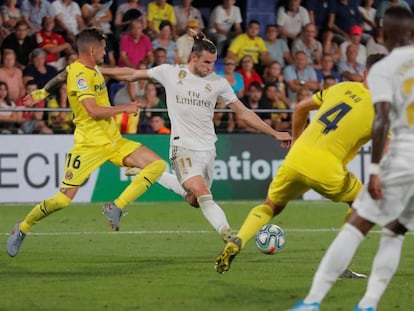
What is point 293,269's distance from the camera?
10.4 m

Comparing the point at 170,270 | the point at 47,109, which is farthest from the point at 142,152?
the point at 47,109

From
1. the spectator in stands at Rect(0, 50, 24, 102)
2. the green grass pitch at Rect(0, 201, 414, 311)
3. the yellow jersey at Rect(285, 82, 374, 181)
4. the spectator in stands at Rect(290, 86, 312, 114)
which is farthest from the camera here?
the spectator in stands at Rect(290, 86, 312, 114)

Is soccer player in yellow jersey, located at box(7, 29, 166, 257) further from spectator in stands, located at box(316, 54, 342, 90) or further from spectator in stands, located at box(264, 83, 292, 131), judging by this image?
spectator in stands, located at box(316, 54, 342, 90)

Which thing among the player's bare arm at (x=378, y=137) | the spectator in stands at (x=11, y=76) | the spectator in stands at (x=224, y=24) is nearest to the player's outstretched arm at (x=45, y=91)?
the player's bare arm at (x=378, y=137)

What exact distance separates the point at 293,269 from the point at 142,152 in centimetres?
250

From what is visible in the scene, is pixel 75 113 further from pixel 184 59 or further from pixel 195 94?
pixel 184 59

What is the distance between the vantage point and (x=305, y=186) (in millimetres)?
8992

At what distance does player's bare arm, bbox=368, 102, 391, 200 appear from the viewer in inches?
269

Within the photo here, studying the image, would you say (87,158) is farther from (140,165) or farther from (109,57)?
(109,57)

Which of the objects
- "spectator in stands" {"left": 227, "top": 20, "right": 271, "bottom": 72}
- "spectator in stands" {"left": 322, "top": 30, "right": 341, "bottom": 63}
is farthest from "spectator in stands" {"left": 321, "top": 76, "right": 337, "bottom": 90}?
"spectator in stands" {"left": 322, "top": 30, "right": 341, "bottom": 63}

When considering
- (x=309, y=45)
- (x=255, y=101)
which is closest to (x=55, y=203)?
(x=255, y=101)

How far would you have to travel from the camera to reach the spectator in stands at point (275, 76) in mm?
21062

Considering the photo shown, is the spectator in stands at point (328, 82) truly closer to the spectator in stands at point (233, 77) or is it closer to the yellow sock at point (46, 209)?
the spectator in stands at point (233, 77)

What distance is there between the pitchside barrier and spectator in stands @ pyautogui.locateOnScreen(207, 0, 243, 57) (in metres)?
3.77
